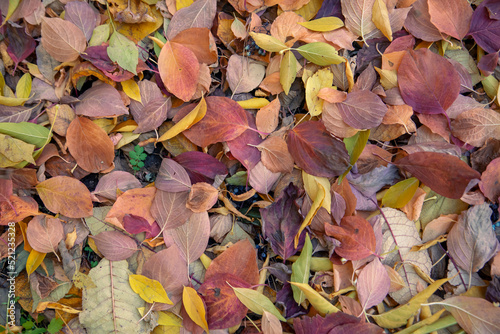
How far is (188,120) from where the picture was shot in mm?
692

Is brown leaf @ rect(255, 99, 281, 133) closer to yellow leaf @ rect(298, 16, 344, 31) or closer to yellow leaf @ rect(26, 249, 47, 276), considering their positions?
yellow leaf @ rect(298, 16, 344, 31)

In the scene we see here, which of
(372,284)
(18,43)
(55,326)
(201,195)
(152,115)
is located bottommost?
A: (55,326)

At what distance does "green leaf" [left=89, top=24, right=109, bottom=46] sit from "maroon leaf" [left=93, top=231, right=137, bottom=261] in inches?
15.4

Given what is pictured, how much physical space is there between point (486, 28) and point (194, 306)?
33.0 inches

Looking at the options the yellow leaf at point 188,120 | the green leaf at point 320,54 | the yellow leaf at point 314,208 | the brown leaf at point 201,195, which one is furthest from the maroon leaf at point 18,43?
the yellow leaf at point 314,208

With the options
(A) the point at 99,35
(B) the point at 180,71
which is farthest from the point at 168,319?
(A) the point at 99,35

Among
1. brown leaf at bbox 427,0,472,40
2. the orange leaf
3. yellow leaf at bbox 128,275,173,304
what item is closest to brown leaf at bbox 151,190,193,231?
yellow leaf at bbox 128,275,173,304

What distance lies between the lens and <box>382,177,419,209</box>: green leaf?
714 millimetres

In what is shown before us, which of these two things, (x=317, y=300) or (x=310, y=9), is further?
(x=310, y=9)

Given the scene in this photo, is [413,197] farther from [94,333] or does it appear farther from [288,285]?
[94,333]

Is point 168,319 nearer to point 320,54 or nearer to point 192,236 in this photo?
point 192,236

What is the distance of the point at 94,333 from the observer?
70 centimetres

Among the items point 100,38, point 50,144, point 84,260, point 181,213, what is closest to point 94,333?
point 84,260

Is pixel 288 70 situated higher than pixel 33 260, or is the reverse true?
pixel 288 70
